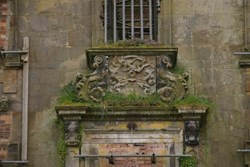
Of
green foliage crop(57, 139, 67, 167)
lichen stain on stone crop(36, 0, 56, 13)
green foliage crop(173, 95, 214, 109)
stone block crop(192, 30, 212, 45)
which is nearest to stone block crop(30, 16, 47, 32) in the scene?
lichen stain on stone crop(36, 0, 56, 13)

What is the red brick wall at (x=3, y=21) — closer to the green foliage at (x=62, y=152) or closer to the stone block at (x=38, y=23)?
the stone block at (x=38, y=23)

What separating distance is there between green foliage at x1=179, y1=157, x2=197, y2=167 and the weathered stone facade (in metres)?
0.20

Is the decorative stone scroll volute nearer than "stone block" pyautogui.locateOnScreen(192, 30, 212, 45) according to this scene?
Yes

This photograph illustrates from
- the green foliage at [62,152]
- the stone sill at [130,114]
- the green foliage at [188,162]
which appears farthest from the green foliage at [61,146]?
the green foliage at [188,162]

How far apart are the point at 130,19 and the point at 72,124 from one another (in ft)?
7.54

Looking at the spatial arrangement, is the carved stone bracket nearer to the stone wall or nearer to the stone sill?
the stone sill

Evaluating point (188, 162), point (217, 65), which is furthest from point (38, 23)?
point (188, 162)

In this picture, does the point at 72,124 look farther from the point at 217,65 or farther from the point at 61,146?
the point at 217,65

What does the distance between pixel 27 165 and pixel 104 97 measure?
174cm

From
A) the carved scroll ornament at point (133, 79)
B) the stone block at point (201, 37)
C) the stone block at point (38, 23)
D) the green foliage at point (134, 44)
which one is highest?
the stone block at point (38, 23)

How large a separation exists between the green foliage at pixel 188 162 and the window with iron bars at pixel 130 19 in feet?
7.63

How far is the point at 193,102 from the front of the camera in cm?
1609

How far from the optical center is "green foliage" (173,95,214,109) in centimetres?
1595

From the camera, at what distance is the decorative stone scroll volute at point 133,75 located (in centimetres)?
1620
